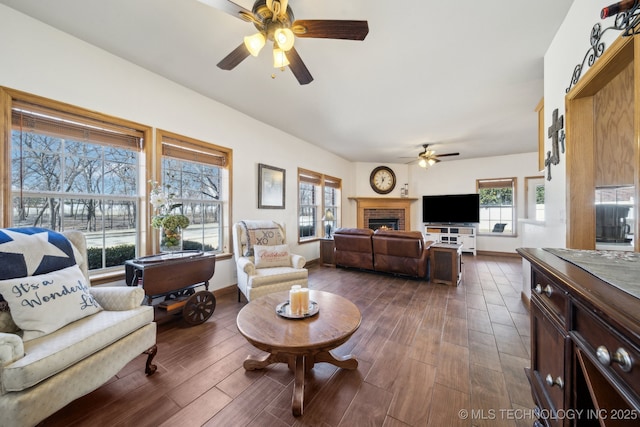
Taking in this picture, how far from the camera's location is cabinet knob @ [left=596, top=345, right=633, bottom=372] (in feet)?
1.67

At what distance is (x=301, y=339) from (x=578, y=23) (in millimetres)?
2687

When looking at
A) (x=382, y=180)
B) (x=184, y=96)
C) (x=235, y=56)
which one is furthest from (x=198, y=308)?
(x=382, y=180)

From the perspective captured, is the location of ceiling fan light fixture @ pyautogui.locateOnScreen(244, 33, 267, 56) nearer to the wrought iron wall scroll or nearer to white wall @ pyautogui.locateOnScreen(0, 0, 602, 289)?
white wall @ pyautogui.locateOnScreen(0, 0, 602, 289)

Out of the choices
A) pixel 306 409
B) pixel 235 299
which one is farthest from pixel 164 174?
pixel 306 409

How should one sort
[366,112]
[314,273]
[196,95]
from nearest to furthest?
[196,95] → [366,112] → [314,273]

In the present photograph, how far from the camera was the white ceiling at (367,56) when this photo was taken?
1.68 m

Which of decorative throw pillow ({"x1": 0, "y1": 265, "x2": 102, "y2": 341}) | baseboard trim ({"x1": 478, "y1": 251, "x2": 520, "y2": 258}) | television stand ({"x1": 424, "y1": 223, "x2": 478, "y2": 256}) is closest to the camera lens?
decorative throw pillow ({"x1": 0, "y1": 265, "x2": 102, "y2": 341})

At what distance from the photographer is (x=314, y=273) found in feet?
13.9

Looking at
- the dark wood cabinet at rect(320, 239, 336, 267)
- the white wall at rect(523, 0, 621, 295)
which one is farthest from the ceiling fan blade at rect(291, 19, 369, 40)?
the dark wood cabinet at rect(320, 239, 336, 267)

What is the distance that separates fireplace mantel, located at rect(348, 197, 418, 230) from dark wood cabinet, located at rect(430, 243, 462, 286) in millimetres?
2907

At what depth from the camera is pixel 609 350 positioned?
58cm

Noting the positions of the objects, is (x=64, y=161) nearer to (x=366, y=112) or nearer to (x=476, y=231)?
(x=366, y=112)

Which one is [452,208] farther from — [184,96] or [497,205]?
[184,96]

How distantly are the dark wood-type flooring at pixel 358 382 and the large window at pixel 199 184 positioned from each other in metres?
1.07
